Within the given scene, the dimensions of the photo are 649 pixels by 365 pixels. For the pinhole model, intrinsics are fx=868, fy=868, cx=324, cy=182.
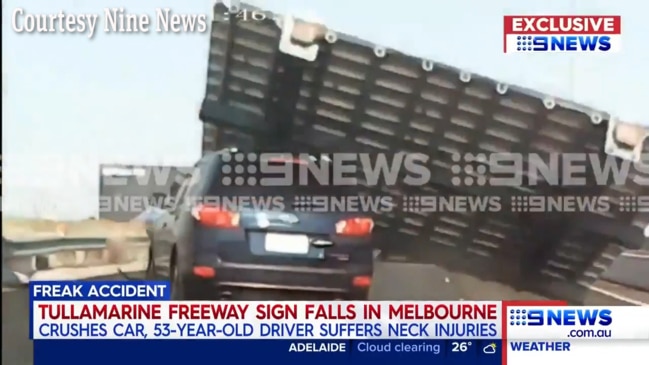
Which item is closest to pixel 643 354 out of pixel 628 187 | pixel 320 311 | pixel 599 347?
pixel 599 347

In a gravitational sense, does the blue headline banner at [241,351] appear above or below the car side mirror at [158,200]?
below

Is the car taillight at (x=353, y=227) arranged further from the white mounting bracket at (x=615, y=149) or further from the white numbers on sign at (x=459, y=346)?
the white mounting bracket at (x=615, y=149)

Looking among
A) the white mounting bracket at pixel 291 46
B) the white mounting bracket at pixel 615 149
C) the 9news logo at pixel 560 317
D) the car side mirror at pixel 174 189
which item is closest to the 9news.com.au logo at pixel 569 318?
the 9news logo at pixel 560 317

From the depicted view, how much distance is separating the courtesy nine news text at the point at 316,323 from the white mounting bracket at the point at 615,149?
0.69 metres

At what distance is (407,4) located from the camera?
3785 mm

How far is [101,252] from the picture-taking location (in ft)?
12.6

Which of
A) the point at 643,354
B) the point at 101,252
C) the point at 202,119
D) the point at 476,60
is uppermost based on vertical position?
the point at 476,60

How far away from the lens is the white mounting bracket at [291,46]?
3.81 m

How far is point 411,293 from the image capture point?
390cm

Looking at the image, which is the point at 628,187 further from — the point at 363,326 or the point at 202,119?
the point at 202,119

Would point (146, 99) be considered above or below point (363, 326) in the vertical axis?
above

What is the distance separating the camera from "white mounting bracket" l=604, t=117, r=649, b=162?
3.83 meters

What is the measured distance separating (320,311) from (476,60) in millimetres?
1314

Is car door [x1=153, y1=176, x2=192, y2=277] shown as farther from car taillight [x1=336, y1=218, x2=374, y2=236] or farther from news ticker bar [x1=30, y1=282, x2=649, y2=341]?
car taillight [x1=336, y1=218, x2=374, y2=236]
